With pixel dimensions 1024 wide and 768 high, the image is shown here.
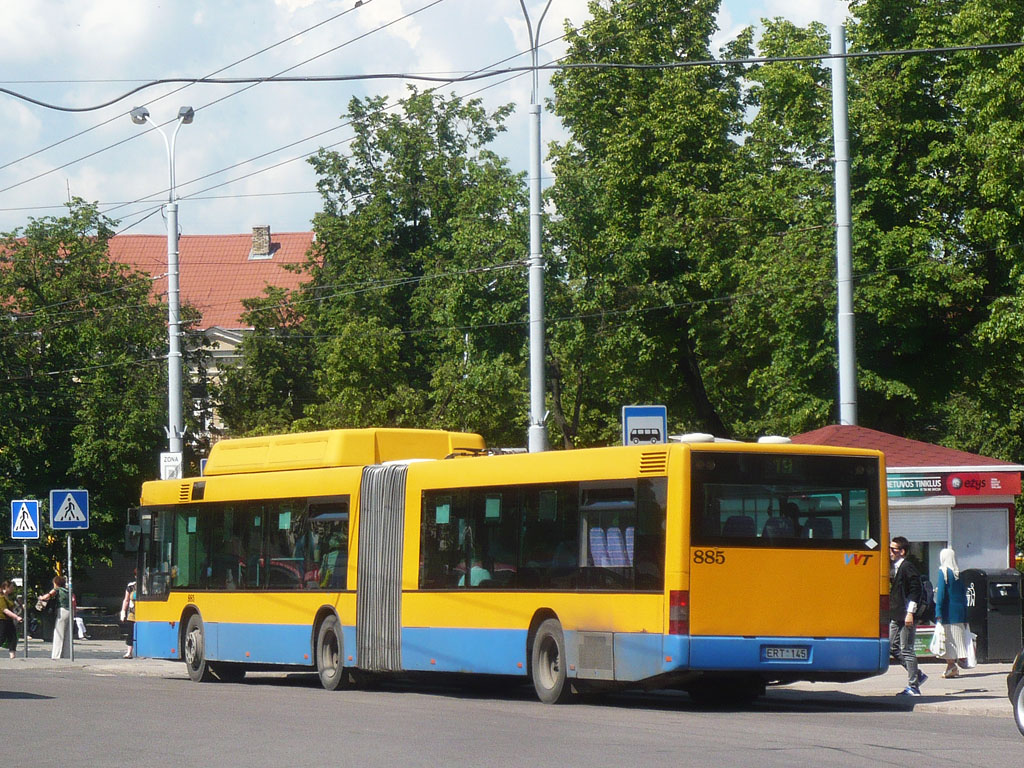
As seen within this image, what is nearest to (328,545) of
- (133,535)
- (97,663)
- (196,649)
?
(196,649)

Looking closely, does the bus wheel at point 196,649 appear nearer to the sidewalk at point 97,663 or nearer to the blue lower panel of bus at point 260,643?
the blue lower panel of bus at point 260,643

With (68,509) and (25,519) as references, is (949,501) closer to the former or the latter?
(68,509)

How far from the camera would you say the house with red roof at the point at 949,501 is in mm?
20688

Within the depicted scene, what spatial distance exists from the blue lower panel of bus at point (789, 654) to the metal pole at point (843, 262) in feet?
24.2

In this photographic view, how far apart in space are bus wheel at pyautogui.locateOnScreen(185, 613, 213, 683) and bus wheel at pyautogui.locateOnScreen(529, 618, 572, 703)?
7.20 meters

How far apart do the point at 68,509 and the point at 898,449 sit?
14330 millimetres

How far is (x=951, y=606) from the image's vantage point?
19.0m

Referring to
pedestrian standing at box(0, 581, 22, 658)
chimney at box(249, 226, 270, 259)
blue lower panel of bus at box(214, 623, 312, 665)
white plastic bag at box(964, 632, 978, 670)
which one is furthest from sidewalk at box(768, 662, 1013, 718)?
chimney at box(249, 226, 270, 259)

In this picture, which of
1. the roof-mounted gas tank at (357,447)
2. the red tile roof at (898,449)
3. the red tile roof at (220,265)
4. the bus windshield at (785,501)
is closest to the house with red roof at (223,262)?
the red tile roof at (220,265)

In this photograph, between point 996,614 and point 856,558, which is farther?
point 996,614

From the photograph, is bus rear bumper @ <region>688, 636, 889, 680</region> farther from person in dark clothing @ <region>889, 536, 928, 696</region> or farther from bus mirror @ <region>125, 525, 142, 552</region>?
bus mirror @ <region>125, 525, 142, 552</region>

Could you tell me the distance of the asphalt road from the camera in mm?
10516

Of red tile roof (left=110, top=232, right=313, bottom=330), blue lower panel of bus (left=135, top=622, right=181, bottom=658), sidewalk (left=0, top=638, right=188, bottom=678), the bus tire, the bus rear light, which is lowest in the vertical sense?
sidewalk (left=0, top=638, right=188, bottom=678)

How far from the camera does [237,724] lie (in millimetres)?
13383
